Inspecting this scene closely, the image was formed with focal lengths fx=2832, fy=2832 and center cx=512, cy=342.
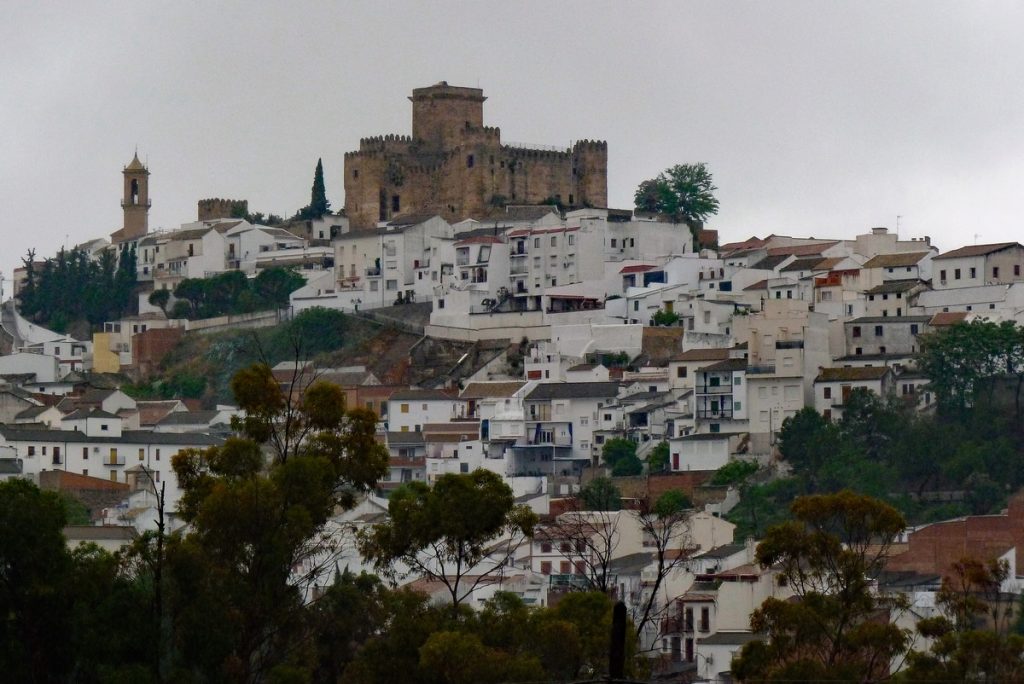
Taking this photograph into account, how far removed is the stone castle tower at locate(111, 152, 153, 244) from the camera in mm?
118338

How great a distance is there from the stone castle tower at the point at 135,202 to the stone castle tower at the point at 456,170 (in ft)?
40.1

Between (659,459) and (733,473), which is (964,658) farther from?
(659,459)

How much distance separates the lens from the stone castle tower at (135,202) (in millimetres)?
118338

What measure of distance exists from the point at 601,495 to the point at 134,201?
5363 cm

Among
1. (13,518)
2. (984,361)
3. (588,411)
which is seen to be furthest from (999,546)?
(13,518)

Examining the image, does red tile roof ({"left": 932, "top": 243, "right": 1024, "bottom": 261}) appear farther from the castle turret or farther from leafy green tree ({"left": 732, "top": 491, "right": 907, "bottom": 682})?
leafy green tree ({"left": 732, "top": 491, "right": 907, "bottom": 682})

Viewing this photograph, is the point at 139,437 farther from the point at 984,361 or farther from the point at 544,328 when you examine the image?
the point at 984,361

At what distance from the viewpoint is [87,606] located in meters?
40.2

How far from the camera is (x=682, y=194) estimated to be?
104812 mm

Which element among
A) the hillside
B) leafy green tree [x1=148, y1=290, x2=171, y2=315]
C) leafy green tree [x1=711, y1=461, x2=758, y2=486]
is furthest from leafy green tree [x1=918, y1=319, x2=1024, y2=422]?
leafy green tree [x1=148, y1=290, x2=171, y2=315]

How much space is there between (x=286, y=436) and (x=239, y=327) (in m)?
57.9

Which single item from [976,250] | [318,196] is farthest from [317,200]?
[976,250]

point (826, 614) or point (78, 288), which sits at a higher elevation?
point (78, 288)

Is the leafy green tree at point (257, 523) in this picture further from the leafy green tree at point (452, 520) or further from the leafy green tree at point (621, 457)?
Result: the leafy green tree at point (621, 457)
